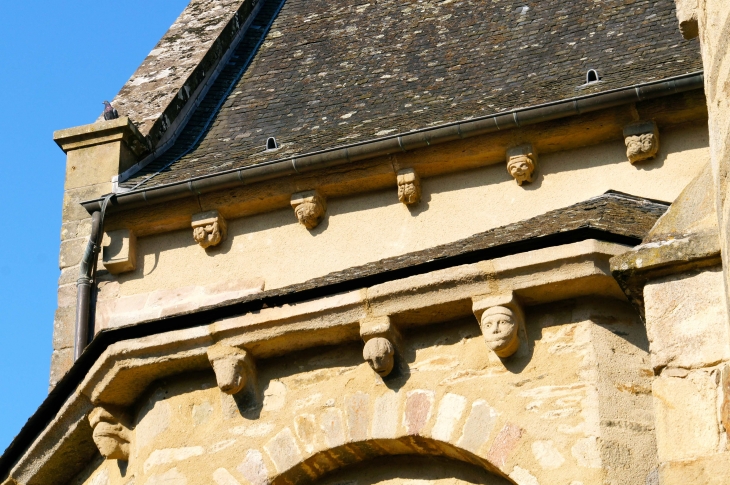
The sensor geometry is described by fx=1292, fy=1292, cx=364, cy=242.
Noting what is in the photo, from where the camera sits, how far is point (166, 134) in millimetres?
8906

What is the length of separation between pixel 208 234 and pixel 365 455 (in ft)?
7.63

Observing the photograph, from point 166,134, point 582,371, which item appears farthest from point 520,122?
point 166,134

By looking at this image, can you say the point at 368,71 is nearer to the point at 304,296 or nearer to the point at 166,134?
the point at 166,134

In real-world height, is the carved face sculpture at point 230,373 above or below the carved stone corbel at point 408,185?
below

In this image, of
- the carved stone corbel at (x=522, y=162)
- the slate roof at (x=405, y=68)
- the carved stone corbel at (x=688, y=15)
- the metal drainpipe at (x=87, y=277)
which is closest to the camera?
the carved stone corbel at (x=688, y=15)

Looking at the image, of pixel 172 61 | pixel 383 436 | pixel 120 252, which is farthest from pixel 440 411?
pixel 172 61

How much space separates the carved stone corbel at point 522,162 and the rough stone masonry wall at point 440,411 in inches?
69.9

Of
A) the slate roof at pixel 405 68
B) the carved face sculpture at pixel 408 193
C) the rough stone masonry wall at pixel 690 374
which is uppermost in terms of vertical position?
the slate roof at pixel 405 68

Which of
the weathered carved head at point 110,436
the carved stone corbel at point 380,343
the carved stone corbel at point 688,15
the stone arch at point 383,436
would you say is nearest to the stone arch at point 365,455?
the stone arch at point 383,436

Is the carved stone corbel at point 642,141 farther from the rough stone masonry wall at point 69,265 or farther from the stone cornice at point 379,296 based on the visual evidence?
the rough stone masonry wall at point 69,265

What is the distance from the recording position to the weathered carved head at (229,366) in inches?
240

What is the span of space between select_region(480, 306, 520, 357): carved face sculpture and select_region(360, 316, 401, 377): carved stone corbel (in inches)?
17.4

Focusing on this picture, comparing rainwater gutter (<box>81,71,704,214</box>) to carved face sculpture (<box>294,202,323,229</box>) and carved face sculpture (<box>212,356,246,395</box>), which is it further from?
carved face sculpture (<box>212,356,246,395</box>)

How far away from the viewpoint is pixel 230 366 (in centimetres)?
610
